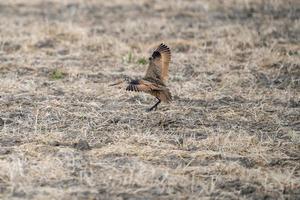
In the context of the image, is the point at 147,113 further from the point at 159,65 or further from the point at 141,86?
the point at 141,86

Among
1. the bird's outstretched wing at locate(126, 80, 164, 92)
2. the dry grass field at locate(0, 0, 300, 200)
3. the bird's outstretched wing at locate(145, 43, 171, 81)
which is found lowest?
the dry grass field at locate(0, 0, 300, 200)

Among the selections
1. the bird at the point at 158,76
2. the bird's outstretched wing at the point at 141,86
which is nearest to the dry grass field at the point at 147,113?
the bird at the point at 158,76

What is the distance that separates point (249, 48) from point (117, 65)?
2426 mm

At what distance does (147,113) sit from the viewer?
23.7 ft

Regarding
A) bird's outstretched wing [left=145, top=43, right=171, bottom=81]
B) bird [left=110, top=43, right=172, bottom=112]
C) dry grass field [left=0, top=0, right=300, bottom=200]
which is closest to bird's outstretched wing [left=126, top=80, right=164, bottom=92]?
bird [left=110, top=43, right=172, bottom=112]

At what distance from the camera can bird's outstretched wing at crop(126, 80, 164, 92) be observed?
613 centimetres

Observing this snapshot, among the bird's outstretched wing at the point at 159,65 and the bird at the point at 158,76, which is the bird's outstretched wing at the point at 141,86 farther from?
the bird's outstretched wing at the point at 159,65

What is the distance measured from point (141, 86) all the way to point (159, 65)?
0.67 meters

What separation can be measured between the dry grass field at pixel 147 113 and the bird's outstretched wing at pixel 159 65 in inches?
18.6

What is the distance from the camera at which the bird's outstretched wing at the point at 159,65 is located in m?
6.82

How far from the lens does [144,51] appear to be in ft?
36.2

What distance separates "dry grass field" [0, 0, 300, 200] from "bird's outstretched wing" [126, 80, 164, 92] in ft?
1.35

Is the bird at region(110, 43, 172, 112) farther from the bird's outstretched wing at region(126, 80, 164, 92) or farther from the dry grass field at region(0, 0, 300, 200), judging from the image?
the dry grass field at region(0, 0, 300, 200)

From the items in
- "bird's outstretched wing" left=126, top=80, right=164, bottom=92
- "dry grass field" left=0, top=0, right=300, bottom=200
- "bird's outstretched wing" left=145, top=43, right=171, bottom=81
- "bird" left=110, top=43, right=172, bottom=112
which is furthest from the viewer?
"bird's outstretched wing" left=145, top=43, right=171, bottom=81
